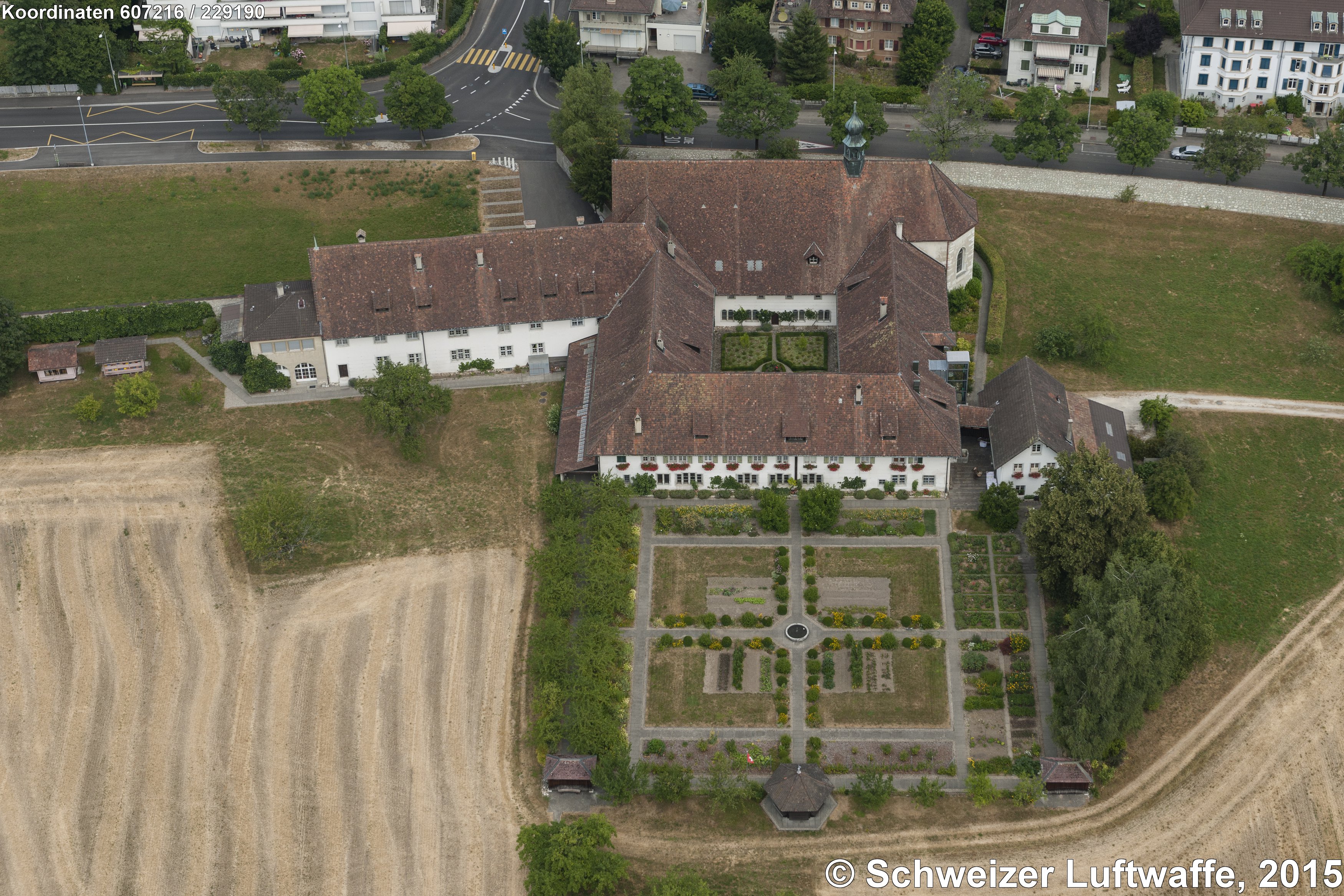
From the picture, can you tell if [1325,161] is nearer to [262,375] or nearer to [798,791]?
[798,791]

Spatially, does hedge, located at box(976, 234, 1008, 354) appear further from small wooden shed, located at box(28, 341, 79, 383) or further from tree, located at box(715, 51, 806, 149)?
small wooden shed, located at box(28, 341, 79, 383)

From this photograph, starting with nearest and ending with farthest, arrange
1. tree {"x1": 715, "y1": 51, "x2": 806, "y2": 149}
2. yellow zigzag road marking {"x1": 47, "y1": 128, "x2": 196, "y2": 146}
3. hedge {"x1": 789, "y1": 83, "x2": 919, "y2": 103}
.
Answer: tree {"x1": 715, "y1": 51, "x2": 806, "y2": 149} < yellow zigzag road marking {"x1": 47, "y1": 128, "x2": 196, "y2": 146} < hedge {"x1": 789, "y1": 83, "x2": 919, "y2": 103}

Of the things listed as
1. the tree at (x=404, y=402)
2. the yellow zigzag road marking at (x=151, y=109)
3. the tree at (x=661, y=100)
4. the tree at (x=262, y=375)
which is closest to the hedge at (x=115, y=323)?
the tree at (x=262, y=375)

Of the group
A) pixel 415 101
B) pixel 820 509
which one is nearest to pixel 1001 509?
pixel 820 509

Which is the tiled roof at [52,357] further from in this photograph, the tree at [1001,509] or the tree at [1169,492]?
the tree at [1169,492]

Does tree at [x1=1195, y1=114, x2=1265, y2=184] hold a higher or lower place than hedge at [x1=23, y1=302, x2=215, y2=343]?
higher

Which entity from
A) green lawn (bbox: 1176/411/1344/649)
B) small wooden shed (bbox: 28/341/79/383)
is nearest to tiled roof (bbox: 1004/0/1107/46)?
green lawn (bbox: 1176/411/1344/649)

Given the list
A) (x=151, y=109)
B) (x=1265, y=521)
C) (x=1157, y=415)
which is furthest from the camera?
(x=151, y=109)
